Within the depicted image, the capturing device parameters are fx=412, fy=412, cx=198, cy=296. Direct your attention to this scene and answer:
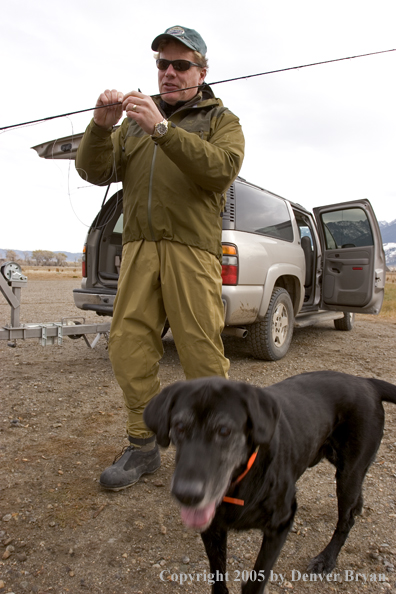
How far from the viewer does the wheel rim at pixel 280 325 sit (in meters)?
5.37

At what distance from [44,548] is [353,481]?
1463 mm

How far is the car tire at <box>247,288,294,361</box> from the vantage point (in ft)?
16.8

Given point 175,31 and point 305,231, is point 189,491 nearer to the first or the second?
point 175,31

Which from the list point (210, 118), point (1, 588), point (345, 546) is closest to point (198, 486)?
point (1, 588)

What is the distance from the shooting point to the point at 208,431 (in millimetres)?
1401

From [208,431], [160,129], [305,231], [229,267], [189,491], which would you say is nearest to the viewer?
[189,491]

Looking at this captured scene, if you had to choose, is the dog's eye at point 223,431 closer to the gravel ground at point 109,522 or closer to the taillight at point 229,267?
the gravel ground at point 109,522

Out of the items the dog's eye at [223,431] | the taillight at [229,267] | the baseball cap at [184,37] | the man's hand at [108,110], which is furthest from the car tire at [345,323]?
the dog's eye at [223,431]

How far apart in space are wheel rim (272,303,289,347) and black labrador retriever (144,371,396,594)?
10.8ft

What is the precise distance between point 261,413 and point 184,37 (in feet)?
7.06

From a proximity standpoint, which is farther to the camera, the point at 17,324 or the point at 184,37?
the point at 17,324

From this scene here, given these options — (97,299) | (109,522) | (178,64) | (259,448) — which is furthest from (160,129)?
(97,299)

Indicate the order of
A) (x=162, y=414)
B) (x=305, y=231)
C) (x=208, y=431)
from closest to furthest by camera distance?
(x=208, y=431) → (x=162, y=414) → (x=305, y=231)

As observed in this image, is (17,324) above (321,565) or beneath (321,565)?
above
